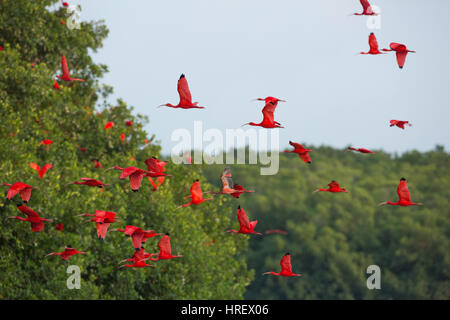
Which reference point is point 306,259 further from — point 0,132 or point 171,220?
point 0,132

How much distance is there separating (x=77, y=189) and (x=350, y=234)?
40.2 metres

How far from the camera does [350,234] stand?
52188 mm

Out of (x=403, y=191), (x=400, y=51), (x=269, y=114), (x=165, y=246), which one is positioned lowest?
(x=165, y=246)

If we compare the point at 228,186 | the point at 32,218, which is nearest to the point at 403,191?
the point at 228,186

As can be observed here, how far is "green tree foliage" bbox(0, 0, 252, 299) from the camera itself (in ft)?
43.8

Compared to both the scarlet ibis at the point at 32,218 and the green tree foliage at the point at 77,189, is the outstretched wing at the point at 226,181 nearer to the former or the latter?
the scarlet ibis at the point at 32,218

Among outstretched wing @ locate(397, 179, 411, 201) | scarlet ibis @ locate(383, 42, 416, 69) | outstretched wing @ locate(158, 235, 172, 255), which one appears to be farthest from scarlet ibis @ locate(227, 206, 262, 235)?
scarlet ibis @ locate(383, 42, 416, 69)

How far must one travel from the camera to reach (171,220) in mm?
16812

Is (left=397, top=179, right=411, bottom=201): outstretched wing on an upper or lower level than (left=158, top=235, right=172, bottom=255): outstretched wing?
upper

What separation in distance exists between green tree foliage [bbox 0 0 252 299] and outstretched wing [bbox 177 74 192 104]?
22.0 ft

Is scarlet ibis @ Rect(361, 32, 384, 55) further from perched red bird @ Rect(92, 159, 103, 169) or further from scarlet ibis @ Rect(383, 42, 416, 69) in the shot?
perched red bird @ Rect(92, 159, 103, 169)

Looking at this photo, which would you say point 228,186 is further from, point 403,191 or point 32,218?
point 32,218

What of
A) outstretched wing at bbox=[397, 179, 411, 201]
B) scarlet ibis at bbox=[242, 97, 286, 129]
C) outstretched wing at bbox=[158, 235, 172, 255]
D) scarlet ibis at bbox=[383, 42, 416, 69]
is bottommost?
outstretched wing at bbox=[158, 235, 172, 255]
